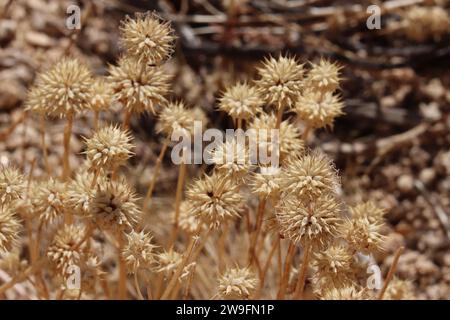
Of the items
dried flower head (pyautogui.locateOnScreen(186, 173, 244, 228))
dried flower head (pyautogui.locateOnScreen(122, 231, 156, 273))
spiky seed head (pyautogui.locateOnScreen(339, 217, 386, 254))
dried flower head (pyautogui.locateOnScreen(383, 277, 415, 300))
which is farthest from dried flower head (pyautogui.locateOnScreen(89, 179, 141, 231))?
dried flower head (pyautogui.locateOnScreen(383, 277, 415, 300))

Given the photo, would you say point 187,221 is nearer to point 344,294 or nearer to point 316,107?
point 316,107

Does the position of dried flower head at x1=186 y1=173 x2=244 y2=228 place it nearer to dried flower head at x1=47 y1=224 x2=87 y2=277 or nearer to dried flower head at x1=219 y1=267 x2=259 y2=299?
dried flower head at x1=219 y1=267 x2=259 y2=299

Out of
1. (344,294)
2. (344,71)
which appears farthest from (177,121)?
(344,71)

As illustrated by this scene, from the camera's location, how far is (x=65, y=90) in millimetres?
1778

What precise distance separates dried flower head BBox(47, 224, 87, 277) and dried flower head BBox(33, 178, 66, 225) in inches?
2.4

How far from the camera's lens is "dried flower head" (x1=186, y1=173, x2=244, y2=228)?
1640 mm

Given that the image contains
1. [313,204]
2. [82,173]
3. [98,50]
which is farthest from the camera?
[98,50]

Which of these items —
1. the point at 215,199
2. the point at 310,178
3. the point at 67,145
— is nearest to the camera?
the point at 310,178

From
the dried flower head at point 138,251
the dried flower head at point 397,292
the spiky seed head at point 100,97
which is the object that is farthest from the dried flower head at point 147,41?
the dried flower head at point 397,292

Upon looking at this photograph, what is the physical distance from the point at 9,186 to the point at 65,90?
263mm
